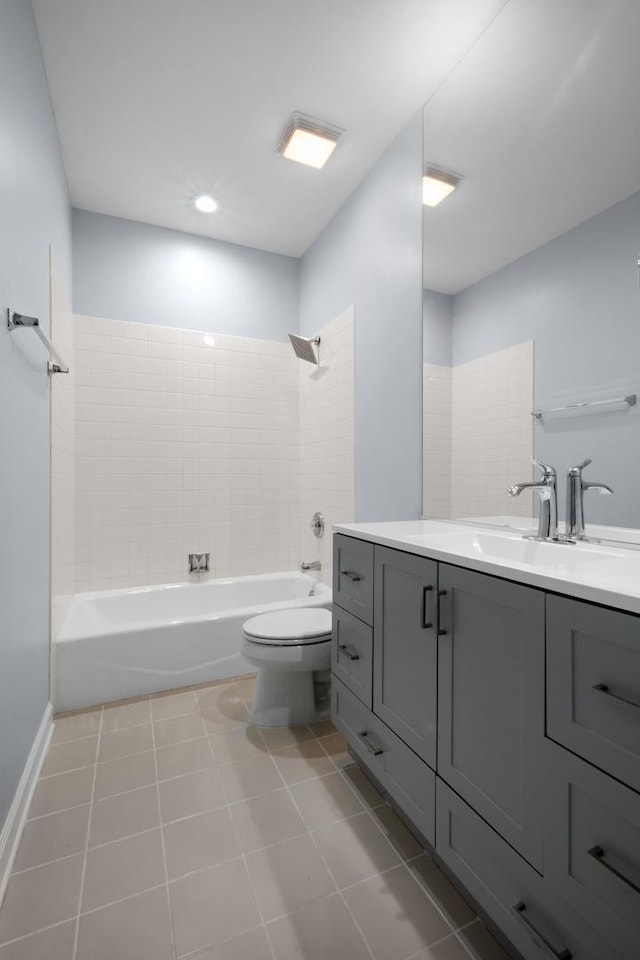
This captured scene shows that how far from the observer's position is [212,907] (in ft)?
3.43

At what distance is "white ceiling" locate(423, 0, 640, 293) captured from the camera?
3.76 feet

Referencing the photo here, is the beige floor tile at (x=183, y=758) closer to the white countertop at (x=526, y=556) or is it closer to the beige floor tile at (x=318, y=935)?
the beige floor tile at (x=318, y=935)

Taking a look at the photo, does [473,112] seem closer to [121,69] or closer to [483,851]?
[121,69]

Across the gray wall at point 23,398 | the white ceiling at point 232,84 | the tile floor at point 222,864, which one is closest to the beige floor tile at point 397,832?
the tile floor at point 222,864

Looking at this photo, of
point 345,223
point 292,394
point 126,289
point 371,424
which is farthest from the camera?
point 292,394

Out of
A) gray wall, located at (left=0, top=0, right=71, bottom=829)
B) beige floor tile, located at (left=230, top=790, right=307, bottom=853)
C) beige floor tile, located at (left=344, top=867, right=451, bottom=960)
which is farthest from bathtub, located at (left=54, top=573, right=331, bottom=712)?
beige floor tile, located at (left=344, top=867, right=451, bottom=960)

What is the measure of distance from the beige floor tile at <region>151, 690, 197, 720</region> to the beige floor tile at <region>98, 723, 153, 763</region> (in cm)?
10

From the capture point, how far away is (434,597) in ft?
3.47

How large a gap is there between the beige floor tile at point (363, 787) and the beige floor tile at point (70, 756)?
943mm

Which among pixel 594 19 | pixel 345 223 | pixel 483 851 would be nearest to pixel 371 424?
pixel 345 223

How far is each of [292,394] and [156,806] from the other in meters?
2.38

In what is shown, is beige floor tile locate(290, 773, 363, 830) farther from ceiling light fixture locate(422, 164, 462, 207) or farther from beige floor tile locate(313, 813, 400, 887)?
ceiling light fixture locate(422, 164, 462, 207)

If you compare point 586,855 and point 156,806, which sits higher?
point 586,855

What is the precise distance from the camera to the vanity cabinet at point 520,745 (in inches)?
25.9
